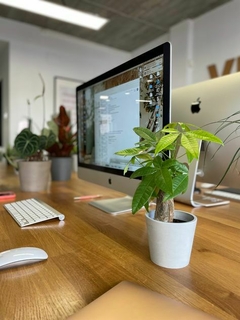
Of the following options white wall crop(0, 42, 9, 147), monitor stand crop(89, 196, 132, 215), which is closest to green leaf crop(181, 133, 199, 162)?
monitor stand crop(89, 196, 132, 215)

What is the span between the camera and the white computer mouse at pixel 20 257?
1.57 feet

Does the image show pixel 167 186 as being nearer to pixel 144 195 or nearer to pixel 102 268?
pixel 144 195

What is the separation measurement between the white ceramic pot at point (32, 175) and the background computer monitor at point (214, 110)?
2.30 ft

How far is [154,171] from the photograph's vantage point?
459 mm

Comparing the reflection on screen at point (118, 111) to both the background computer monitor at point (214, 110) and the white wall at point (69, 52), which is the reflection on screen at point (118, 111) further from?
the white wall at point (69, 52)

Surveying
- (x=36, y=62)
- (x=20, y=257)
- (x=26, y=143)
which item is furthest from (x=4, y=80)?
(x=20, y=257)

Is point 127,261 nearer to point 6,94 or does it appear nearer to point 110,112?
point 110,112

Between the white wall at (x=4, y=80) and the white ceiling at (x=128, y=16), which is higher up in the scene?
the white ceiling at (x=128, y=16)

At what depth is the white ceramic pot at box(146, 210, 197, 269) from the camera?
18.5 inches

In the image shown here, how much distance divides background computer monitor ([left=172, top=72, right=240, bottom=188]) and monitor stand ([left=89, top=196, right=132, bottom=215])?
14.2 inches

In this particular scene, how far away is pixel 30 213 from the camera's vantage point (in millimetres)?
816

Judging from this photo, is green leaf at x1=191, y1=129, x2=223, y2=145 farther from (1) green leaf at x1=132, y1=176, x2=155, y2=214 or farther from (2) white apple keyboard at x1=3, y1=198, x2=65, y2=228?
(2) white apple keyboard at x1=3, y1=198, x2=65, y2=228

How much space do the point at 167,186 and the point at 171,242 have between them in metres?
0.12

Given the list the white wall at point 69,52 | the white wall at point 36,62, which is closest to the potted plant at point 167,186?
the white wall at point 69,52
